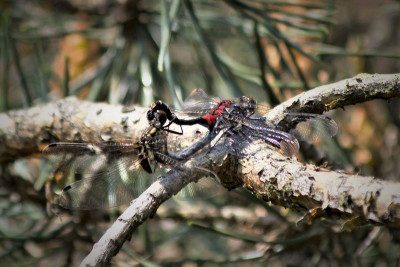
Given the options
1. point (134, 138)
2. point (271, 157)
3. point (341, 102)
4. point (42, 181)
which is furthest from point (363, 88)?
point (42, 181)

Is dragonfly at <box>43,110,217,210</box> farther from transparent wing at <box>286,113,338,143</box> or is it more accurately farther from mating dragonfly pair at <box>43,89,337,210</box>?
transparent wing at <box>286,113,338,143</box>

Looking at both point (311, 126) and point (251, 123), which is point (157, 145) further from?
point (311, 126)

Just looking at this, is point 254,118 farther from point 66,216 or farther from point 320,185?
point 66,216

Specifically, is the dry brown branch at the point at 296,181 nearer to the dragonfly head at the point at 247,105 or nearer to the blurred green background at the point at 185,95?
the dragonfly head at the point at 247,105

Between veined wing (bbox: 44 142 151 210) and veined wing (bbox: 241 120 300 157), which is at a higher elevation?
veined wing (bbox: 241 120 300 157)

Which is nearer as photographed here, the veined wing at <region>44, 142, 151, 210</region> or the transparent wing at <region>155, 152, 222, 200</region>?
the transparent wing at <region>155, 152, 222, 200</region>

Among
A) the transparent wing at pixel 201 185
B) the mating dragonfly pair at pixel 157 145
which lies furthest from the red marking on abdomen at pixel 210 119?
the transparent wing at pixel 201 185

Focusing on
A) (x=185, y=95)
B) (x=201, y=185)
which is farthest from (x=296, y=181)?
(x=185, y=95)

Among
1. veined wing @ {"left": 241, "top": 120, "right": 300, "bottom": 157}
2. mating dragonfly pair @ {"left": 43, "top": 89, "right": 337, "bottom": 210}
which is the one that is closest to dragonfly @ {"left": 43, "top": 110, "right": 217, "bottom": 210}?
mating dragonfly pair @ {"left": 43, "top": 89, "right": 337, "bottom": 210}
